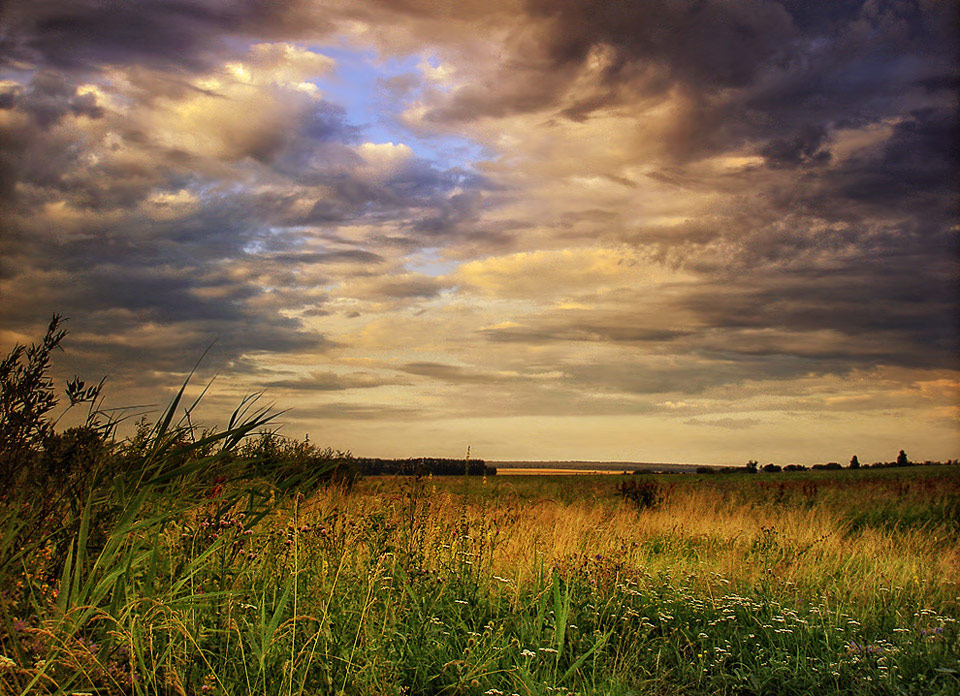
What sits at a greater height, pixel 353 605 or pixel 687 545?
pixel 353 605

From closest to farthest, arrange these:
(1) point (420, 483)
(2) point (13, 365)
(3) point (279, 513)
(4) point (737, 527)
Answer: (2) point (13, 365)
(3) point (279, 513)
(1) point (420, 483)
(4) point (737, 527)

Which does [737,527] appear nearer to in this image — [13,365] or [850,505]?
[850,505]

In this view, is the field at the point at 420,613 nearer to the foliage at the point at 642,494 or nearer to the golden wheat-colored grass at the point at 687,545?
the golden wheat-colored grass at the point at 687,545

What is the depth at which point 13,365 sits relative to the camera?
14.1 ft

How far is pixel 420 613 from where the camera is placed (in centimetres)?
450

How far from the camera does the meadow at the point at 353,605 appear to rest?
352 centimetres

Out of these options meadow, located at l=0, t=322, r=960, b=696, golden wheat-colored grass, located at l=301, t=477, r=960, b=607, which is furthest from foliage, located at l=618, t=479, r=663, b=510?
meadow, located at l=0, t=322, r=960, b=696

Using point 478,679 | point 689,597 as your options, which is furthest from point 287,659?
point 689,597

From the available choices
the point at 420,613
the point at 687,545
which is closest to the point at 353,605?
the point at 420,613

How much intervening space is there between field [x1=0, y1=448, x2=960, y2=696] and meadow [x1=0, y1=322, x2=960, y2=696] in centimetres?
2

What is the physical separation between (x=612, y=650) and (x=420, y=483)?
285cm

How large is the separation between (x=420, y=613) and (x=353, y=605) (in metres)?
0.45

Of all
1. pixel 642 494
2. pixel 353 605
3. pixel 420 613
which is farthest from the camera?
pixel 642 494

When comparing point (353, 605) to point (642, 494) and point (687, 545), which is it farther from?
point (642, 494)
